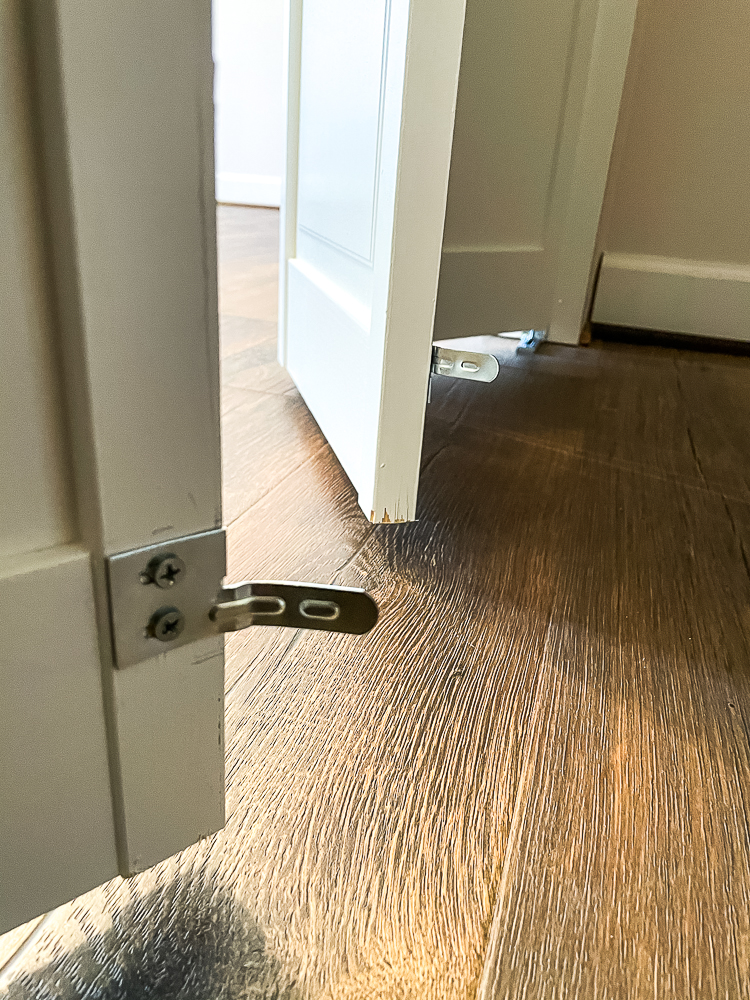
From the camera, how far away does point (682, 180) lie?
6.38 ft

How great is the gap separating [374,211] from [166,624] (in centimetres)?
62

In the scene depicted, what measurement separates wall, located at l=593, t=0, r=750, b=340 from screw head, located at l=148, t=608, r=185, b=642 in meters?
1.97

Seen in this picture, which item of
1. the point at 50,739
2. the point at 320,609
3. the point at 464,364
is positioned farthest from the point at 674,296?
the point at 50,739

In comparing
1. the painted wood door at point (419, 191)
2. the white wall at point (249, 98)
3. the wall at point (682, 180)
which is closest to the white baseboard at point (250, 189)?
the white wall at point (249, 98)

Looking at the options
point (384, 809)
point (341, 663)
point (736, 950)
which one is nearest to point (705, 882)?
point (736, 950)

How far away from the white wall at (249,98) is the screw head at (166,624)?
3879 millimetres

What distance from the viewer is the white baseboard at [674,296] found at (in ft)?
6.44

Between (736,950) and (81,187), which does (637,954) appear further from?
(81,187)

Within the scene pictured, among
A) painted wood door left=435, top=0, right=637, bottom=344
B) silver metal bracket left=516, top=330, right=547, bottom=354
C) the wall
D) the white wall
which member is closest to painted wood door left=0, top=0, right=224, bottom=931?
painted wood door left=435, top=0, right=637, bottom=344

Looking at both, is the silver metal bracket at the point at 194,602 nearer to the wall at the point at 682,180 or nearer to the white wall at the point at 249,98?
the wall at the point at 682,180

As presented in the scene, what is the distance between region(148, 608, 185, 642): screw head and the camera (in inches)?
13.6

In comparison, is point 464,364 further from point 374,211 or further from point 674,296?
point 674,296

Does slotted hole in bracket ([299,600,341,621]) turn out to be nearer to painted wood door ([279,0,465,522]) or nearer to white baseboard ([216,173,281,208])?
painted wood door ([279,0,465,522])

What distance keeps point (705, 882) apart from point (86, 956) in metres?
0.40
